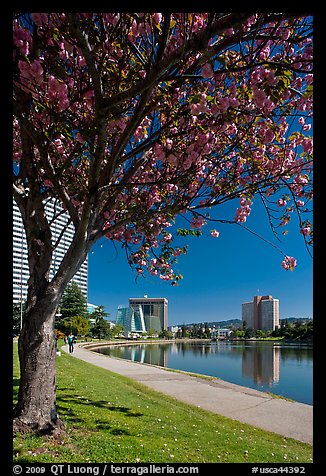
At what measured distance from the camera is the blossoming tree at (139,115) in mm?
3047

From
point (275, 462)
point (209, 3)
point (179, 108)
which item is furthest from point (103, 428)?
point (209, 3)

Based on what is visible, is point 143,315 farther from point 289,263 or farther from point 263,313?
point 289,263

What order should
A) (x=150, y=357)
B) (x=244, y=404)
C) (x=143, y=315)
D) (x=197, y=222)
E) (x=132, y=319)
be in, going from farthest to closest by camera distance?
1. (x=143, y=315)
2. (x=132, y=319)
3. (x=150, y=357)
4. (x=244, y=404)
5. (x=197, y=222)

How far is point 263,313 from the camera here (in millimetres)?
115625

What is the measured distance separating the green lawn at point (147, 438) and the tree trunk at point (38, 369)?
28cm

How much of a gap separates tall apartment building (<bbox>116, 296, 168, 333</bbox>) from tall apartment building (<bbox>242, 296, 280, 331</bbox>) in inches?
1259

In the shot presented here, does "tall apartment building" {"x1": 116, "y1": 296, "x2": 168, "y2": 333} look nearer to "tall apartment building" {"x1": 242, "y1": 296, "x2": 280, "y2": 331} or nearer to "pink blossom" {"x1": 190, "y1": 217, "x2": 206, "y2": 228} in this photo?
"tall apartment building" {"x1": 242, "y1": 296, "x2": 280, "y2": 331}

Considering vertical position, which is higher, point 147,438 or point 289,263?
point 289,263

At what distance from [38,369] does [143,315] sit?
12840 centimetres

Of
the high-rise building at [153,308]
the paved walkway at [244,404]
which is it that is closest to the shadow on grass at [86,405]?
the paved walkway at [244,404]

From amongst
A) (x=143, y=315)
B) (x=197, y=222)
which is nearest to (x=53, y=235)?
(x=197, y=222)

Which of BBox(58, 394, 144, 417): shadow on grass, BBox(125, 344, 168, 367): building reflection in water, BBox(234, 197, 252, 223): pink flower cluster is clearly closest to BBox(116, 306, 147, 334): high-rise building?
BBox(125, 344, 168, 367): building reflection in water

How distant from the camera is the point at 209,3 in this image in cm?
239
